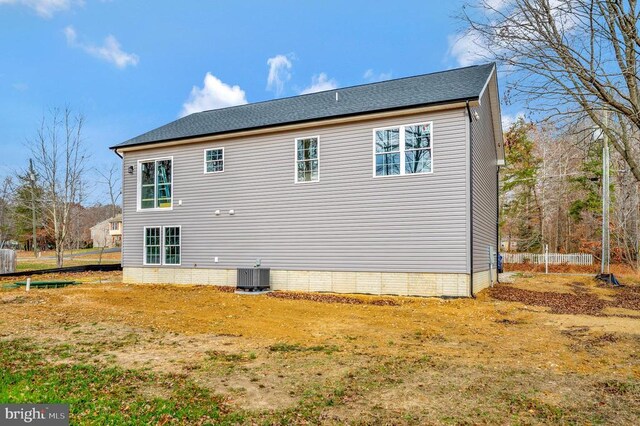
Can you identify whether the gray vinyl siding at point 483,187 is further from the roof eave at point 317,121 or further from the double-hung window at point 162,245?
the double-hung window at point 162,245

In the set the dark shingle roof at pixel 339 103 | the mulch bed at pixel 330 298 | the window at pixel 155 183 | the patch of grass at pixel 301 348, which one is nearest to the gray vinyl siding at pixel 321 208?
the window at pixel 155 183

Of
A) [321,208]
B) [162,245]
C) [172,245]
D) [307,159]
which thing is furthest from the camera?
[162,245]

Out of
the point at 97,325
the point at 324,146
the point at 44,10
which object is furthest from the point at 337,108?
the point at 44,10

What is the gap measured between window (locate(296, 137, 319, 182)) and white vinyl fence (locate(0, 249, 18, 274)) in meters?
16.3

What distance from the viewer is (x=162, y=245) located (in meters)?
15.3

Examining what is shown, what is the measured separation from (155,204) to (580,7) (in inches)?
566

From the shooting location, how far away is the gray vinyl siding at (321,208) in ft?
36.3

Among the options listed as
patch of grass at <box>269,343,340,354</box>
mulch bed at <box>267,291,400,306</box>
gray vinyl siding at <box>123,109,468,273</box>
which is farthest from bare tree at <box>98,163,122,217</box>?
patch of grass at <box>269,343,340,354</box>

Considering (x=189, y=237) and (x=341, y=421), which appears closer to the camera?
(x=341, y=421)

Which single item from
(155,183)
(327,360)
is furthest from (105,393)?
(155,183)

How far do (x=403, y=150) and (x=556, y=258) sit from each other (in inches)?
771

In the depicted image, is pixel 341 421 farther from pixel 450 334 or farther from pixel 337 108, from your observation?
pixel 337 108

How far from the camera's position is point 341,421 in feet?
11.2

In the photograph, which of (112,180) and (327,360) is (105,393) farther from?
(112,180)
